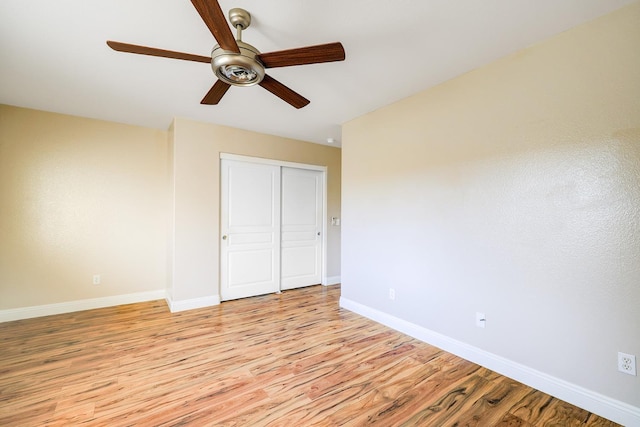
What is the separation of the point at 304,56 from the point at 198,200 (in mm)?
2666

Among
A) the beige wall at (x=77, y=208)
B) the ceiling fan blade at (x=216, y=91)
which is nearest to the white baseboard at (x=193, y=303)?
the beige wall at (x=77, y=208)

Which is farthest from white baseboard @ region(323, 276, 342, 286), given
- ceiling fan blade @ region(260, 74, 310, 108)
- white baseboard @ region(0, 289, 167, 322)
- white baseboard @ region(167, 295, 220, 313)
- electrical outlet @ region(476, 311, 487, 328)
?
ceiling fan blade @ region(260, 74, 310, 108)

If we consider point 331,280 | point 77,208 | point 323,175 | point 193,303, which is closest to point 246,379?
point 193,303

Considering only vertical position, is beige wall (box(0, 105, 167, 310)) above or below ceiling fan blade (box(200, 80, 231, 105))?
below

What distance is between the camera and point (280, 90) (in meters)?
1.98

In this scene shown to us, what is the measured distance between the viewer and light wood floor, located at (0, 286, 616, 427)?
1657mm

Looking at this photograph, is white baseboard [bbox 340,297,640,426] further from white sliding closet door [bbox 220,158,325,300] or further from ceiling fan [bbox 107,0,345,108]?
ceiling fan [bbox 107,0,345,108]

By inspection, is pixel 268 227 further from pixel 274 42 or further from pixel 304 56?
pixel 304 56

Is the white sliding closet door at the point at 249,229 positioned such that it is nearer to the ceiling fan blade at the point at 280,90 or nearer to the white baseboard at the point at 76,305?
the white baseboard at the point at 76,305

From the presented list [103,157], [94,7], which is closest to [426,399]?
[94,7]

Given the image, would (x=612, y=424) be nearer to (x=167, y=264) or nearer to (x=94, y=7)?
(x=94, y=7)

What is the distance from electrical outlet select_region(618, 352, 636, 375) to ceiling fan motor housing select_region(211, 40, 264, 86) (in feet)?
9.15

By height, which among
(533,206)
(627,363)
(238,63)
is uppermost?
(238,63)

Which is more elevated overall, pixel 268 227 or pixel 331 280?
pixel 268 227
